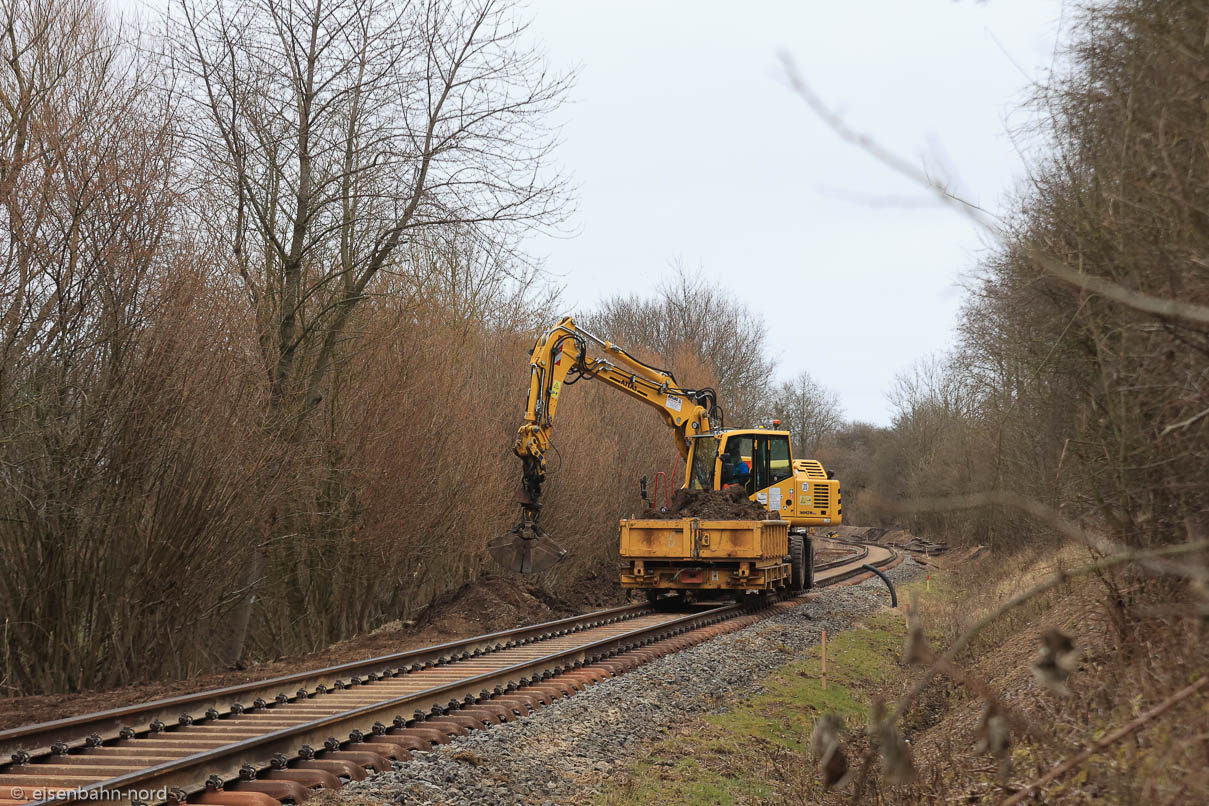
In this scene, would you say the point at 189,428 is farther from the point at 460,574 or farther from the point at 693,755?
the point at 460,574

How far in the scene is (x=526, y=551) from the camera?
1538 centimetres

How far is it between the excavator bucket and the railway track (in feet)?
7.35

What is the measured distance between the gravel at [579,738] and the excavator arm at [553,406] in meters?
3.03

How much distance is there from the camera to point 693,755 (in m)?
8.58

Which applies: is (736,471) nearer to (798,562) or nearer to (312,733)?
(798,562)

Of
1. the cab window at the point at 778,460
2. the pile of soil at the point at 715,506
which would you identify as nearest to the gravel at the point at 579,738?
the pile of soil at the point at 715,506

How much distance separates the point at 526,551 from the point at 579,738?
696cm

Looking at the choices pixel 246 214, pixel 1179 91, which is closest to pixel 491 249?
pixel 246 214

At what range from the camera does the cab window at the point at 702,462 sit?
816 inches

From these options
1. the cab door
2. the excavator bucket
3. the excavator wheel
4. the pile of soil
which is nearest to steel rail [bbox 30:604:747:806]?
the excavator bucket

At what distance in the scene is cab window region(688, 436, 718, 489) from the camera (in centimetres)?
2072

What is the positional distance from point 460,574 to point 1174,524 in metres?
15.6

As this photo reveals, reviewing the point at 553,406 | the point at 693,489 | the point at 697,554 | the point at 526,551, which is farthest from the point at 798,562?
the point at 526,551

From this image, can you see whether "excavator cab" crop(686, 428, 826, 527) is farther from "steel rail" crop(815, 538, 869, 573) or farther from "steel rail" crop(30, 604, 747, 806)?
"steel rail" crop(815, 538, 869, 573)
